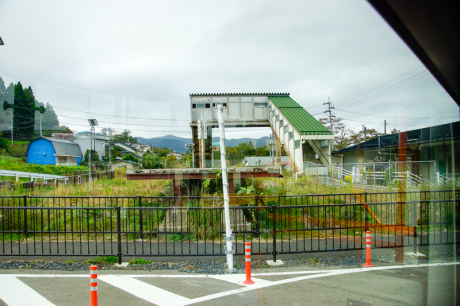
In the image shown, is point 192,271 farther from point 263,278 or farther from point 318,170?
point 318,170

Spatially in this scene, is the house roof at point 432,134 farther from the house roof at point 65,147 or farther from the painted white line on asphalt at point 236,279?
the house roof at point 65,147

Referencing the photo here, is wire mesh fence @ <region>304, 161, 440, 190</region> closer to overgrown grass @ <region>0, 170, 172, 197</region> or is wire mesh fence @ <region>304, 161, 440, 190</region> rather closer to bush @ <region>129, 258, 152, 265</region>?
bush @ <region>129, 258, 152, 265</region>

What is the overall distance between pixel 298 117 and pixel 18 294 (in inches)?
350

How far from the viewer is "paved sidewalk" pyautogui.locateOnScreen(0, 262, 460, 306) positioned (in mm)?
3965

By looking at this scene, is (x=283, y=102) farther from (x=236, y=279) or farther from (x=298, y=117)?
(x=236, y=279)

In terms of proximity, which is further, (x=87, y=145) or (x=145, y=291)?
(x=87, y=145)

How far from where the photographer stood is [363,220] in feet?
24.5

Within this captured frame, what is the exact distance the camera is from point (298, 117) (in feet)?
33.9

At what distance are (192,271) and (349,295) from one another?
2.65 meters

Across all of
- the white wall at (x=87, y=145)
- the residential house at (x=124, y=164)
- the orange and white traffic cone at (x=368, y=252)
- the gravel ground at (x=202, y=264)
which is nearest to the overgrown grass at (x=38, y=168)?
the white wall at (x=87, y=145)

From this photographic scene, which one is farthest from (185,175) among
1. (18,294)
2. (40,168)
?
(18,294)

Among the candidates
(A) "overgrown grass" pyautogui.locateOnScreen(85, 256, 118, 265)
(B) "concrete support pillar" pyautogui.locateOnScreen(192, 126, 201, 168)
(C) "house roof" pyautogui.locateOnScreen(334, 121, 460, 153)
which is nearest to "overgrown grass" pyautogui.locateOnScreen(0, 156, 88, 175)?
(B) "concrete support pillar" pyautogui.locateOnScreen(192, 126, 201, 168)

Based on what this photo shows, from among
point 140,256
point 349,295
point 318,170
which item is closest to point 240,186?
point 318,170

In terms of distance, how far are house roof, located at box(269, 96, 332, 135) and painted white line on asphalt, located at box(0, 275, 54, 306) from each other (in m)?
8.31
